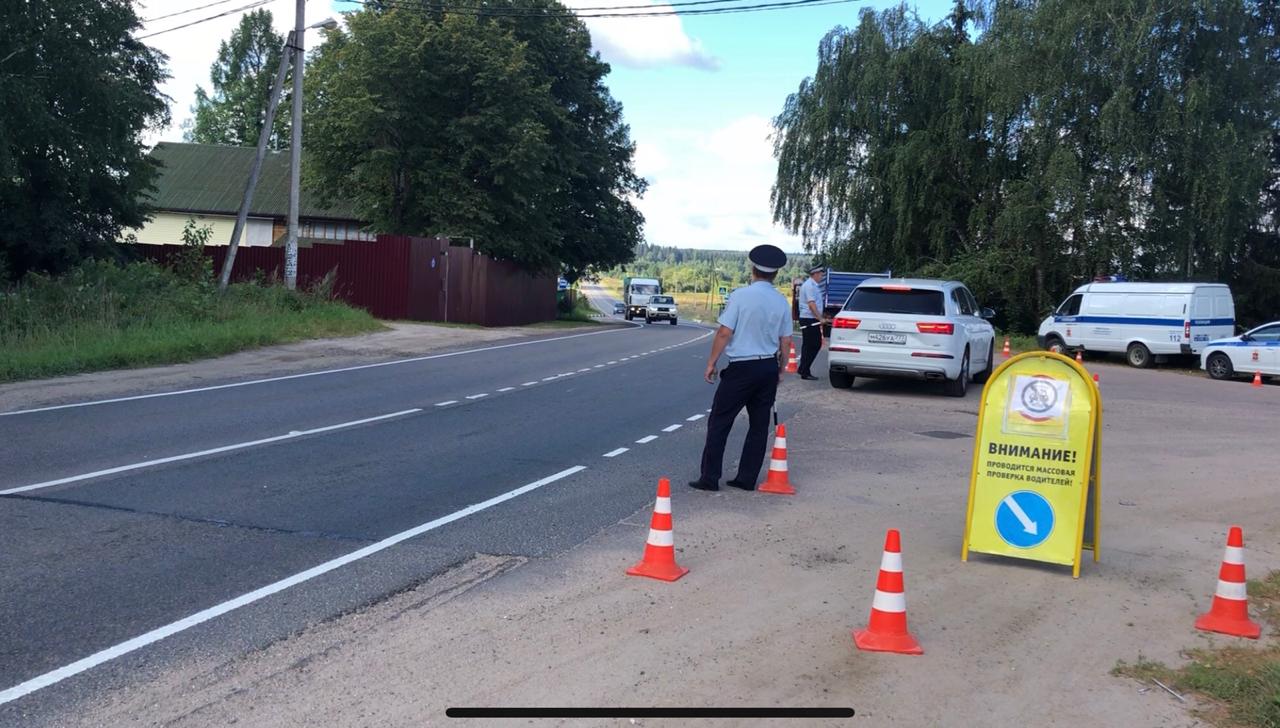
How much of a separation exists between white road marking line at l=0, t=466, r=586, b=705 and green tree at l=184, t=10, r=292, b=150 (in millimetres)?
65964

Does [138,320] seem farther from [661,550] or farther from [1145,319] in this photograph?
[1145,319]

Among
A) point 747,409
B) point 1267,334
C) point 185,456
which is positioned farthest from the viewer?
point 1267,334

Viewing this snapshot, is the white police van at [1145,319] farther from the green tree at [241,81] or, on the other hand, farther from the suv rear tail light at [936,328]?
the green tree at [241,81]

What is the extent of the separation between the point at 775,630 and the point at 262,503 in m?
4.23

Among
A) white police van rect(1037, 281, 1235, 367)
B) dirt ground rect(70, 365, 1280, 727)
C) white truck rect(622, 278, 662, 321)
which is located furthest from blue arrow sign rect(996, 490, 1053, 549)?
white truck rect(622, 278, 662, 321)

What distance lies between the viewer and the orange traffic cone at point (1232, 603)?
548cm

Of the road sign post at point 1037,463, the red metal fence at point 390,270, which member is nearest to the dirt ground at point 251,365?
the red metal fence at point 390,270

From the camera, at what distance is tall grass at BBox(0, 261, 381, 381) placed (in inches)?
→ 670

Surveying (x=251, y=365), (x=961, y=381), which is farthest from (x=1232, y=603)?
(x=251, y=365)

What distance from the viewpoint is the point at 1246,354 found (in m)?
24.0

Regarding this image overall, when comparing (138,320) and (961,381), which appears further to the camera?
(138,320)

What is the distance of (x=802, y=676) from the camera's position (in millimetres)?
4676

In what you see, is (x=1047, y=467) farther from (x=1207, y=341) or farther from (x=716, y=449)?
(x=1207, y=341)

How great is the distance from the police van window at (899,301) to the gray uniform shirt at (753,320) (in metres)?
7.84
